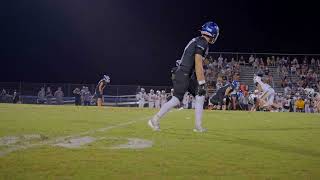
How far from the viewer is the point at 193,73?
8648mm

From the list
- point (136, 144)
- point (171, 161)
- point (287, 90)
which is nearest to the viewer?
point (171, 161)

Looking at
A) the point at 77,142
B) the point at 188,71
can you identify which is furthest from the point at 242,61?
the point at 77,142

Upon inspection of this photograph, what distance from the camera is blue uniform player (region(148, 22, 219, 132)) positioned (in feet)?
27.3

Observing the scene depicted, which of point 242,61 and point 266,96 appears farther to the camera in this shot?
point 242,61

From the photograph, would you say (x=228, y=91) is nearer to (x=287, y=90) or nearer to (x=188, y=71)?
(x=287, y=90)

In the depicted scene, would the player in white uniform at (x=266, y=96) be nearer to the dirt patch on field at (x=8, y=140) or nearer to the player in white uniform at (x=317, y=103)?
the player in white uniform at (x=317, y=103)

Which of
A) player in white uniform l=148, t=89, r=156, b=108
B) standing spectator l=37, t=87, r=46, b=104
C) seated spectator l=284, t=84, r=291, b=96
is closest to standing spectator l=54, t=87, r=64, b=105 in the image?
standing spectator l=37, t=87, r=46, b=104

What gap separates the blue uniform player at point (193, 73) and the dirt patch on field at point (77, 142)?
6.30 feet

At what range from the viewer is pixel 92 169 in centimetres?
440

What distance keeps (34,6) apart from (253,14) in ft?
66.7

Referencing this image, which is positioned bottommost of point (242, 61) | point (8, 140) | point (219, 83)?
point (8, 140)

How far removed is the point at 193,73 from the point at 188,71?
7.1 inches

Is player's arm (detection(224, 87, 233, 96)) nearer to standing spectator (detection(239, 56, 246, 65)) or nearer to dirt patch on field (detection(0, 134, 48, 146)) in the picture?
standing spectator (detection(239, 56, 246, 65))

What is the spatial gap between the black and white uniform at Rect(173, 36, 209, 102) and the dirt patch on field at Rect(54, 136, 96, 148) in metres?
2.04
